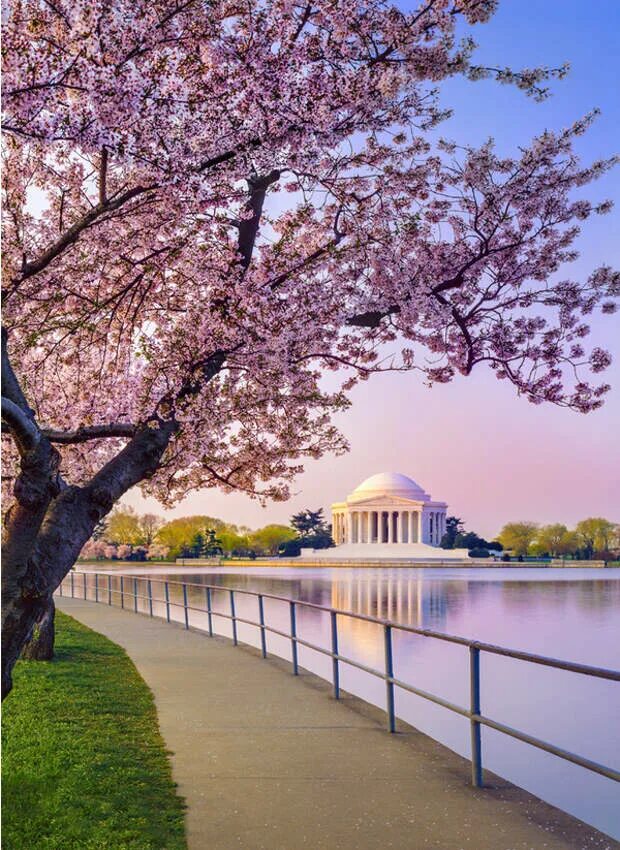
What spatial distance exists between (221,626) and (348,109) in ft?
71.8

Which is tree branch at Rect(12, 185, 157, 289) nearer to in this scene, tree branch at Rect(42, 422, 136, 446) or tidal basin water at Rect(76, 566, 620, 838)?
tree branch at Rect(42, 422, 136, 446)

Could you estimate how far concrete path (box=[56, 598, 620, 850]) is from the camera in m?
5.79

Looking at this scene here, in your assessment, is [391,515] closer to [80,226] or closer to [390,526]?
[390,526]

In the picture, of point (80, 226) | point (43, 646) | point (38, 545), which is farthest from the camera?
point (43, 646)

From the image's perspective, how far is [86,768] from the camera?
7.57 m

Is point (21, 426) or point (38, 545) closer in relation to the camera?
point (21, 426)

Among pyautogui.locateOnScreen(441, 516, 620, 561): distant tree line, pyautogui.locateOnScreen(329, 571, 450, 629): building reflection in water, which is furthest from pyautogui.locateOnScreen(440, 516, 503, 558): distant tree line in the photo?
pyautogui.locateOnScreen(329, 571, 450, 629): building reflection in water

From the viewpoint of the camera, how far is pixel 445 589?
1885 inches

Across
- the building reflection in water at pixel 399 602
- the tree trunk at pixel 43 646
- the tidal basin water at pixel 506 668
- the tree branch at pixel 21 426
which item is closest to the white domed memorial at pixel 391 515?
the building reflection in water at pixel 399 602

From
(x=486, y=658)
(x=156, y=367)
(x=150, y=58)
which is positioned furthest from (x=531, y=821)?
(x=486, y=658)

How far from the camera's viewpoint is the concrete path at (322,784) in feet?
19.0

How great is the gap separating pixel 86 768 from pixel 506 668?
14.7 m

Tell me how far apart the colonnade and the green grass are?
380 feet

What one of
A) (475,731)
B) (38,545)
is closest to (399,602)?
(475,731)
